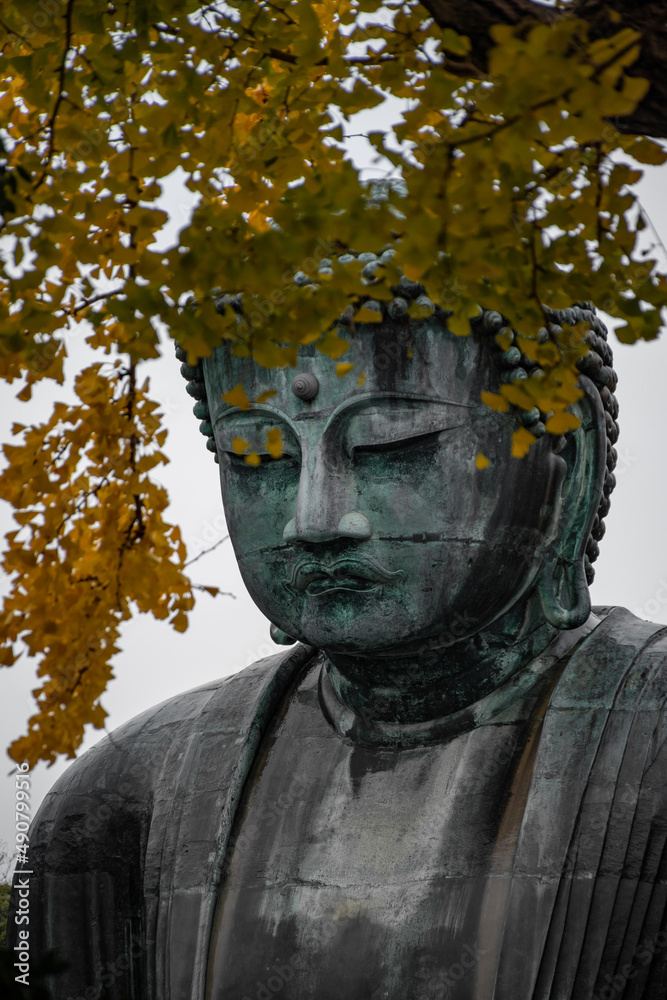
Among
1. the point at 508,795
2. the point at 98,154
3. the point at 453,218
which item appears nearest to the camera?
the point at 453,218

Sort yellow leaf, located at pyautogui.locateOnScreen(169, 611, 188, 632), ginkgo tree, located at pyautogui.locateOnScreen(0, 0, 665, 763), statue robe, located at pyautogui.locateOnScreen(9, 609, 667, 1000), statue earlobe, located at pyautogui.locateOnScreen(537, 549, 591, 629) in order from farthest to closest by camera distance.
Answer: yellow leaf, located at pyautogui.locateOnScreen(169, 611, 188, 632), statue earlobe, located at pyautogui.locateOnScreen(537, 549, 591, 629), statue robe, located at pyautogui.locateOnScreen(9, 609, 667, 1000), ginkgo tree, located at pyautogui.locateOnScreen(0, 0, 665, 763)

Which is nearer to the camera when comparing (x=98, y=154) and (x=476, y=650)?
(x=98, y=154)

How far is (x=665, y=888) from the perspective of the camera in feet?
11.5

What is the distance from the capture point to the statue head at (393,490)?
147 inches

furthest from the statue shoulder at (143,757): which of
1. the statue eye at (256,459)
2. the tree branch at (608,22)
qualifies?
the tree branch at (608,22)

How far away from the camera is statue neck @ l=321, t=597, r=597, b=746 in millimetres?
3996

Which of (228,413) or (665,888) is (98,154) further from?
(665,888)

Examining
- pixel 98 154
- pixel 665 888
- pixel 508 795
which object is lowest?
pixel 665 888

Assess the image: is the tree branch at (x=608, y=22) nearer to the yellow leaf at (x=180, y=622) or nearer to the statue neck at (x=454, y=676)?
the statue neck at (x=454, y=676)

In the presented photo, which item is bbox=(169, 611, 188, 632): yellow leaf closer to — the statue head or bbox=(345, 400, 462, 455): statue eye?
the statue head

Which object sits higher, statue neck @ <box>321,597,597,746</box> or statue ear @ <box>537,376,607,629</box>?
statue ear @ <box>537,376,607,629</box>

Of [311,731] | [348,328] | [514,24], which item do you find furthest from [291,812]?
[514,24]

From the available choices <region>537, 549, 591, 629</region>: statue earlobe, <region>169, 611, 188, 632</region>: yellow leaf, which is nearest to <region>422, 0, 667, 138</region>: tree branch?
<region>537, 549, 591, 629</region>: statue earlobe

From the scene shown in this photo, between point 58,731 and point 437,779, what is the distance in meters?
1.24
